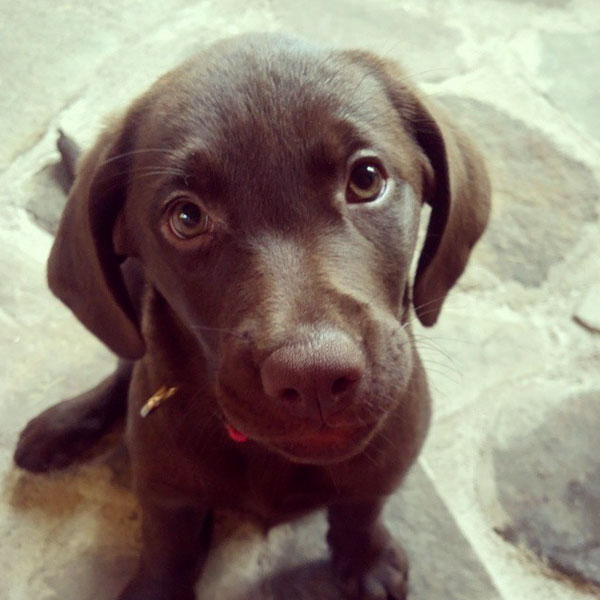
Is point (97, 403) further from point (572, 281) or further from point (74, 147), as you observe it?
point (572, 281)

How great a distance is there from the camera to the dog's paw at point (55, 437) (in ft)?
6.28

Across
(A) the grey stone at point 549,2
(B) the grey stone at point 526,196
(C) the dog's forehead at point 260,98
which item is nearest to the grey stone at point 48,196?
(C) the dog's forehead at point 260,98

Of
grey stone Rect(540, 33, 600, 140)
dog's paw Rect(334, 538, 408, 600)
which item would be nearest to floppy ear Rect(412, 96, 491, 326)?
dog's paw Rect(334, 538, 408, 600)

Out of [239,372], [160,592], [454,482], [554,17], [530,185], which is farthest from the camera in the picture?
[554,17]

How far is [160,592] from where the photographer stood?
169cm

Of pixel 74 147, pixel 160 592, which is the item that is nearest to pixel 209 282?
pixel 160 592

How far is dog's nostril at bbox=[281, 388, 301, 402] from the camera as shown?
1.05 meters

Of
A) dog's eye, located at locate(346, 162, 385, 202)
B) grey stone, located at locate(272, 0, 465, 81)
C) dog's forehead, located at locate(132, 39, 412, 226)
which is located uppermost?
dog's forehead, located at locate(132, 39, 412, 226)

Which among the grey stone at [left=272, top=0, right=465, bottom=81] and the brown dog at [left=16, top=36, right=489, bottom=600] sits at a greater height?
the brown dog at [left=16, top=36, right=489, bottom=600]

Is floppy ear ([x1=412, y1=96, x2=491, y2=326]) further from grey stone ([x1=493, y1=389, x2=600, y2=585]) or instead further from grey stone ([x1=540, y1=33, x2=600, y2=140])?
→ grey stone ([x1=540, y1=33, x2=600, y2=140])

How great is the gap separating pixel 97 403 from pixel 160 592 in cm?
49

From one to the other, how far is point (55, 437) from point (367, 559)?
772mm

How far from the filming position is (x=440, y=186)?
4.68 feet

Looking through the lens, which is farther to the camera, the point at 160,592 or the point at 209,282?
the point at 160,592
